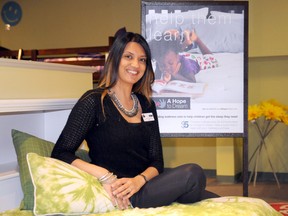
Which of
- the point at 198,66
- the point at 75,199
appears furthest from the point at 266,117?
the point at 75,199

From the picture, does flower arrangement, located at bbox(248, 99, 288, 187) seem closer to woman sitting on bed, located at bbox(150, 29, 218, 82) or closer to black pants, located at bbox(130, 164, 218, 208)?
woman sitting on bed, located at bbox(150, 29, 218, 82)

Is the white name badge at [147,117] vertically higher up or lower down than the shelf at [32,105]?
lower down

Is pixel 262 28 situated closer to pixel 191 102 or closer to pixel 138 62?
pixel 191 102

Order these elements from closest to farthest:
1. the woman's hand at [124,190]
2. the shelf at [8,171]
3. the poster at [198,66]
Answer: the woman's hand at [124,190], the shelf at [8,171], the poster at [198,66]

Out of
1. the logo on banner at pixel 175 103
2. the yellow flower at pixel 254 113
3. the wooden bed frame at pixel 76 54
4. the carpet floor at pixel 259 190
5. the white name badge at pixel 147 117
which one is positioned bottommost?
the carpet floor at pixel 259 190

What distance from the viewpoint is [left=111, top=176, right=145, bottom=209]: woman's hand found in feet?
6.79

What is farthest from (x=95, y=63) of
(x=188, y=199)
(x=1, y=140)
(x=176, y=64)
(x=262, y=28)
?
(x=188, y=199)

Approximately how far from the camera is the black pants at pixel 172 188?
2.10 m

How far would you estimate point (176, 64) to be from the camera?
9.82ft

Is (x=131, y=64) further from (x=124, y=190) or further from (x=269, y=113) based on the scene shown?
(x=269, y=113)

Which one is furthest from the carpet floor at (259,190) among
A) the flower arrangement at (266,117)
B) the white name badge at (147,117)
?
the white name badge at (147,117)

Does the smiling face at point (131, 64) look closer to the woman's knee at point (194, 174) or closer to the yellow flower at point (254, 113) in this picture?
the woman's knee at point (194, 174)

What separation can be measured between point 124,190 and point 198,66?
1192mm

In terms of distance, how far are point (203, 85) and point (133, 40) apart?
31.5 inches
